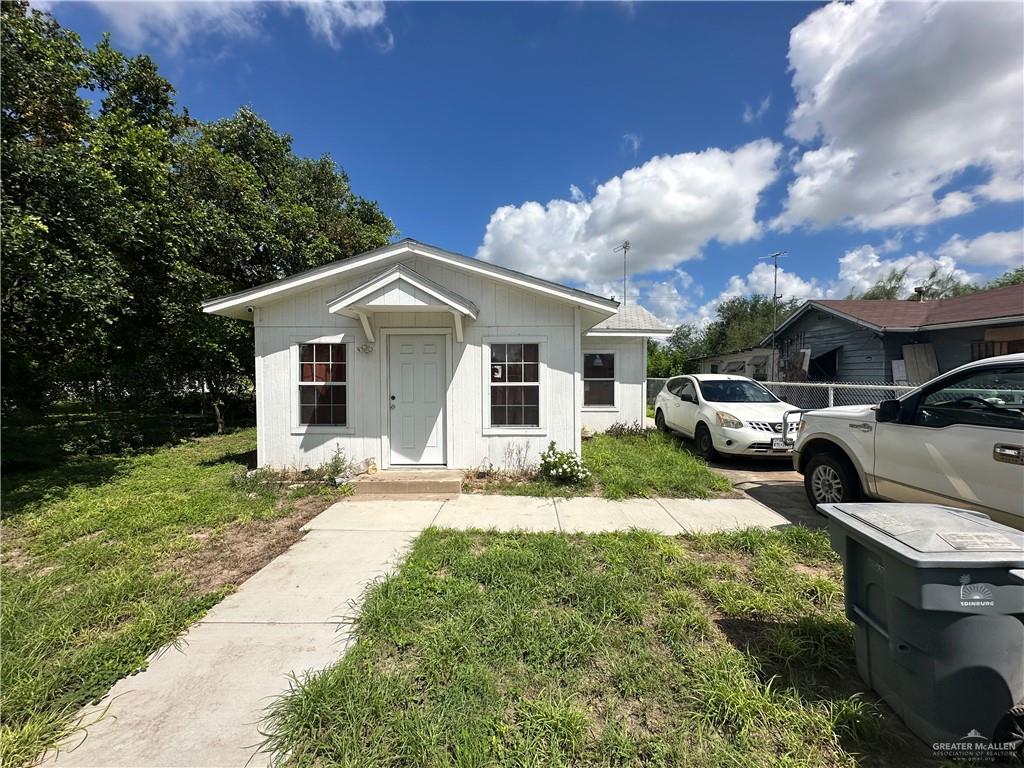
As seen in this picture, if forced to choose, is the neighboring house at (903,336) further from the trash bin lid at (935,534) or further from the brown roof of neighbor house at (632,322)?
the trash bin lid at (935,534)

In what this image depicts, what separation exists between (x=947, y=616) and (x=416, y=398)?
593cm

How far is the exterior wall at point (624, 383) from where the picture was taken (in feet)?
33.2

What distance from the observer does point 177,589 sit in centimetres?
317

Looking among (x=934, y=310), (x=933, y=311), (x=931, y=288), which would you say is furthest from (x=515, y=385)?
(x=931, y=288)

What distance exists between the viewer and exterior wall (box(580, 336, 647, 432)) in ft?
33.2

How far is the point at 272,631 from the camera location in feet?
8.86

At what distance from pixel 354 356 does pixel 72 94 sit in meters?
6.28

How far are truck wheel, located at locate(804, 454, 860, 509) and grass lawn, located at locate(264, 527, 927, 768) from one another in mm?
1486

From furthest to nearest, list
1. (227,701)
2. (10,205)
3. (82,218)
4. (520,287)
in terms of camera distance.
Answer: (520,287)
(82,218)
(10,205)
(227,701)

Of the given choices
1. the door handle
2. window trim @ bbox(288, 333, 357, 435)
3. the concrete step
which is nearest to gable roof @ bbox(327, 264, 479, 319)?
window trim @ bbox(288, 333, 357, 435)

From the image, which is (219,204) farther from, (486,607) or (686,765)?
(686,765)

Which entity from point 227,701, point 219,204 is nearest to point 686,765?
point 227,701

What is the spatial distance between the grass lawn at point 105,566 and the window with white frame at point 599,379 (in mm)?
6807

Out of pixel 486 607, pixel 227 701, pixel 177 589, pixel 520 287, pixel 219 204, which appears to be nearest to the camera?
pixel 227 701
